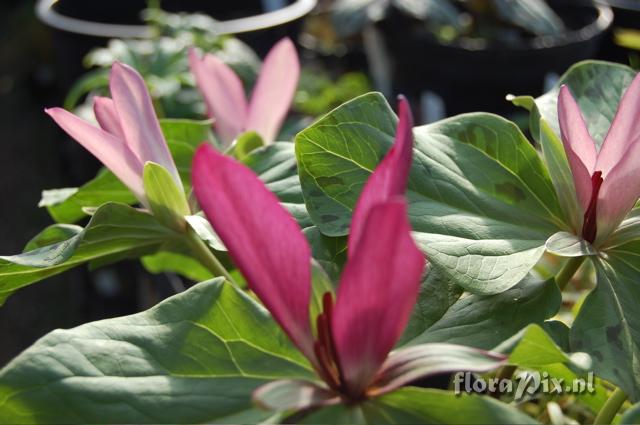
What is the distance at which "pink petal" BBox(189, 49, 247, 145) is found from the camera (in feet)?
1.95

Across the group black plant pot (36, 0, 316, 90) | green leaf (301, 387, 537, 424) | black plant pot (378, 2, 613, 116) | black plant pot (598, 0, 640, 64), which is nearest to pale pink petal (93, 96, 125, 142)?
green leaf (301, 387, 537, 424)

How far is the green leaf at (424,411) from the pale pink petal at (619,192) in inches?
5.0

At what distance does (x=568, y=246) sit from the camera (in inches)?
15.6

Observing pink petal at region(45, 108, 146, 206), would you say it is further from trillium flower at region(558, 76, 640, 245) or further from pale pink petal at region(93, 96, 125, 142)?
trillium flower at region(558, 76, 640, 245)

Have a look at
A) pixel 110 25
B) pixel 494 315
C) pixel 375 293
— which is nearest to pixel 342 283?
pixel 375 293

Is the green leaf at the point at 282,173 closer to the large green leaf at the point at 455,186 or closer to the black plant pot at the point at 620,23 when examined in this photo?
the large green leaf at the point at 455,186

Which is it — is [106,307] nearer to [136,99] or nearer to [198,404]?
[136,99]

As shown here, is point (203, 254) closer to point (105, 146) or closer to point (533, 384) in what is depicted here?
point (105, 146)

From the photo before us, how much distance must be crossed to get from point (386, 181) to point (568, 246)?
0.13 metres

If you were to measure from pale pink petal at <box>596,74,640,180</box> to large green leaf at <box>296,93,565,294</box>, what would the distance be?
4cm

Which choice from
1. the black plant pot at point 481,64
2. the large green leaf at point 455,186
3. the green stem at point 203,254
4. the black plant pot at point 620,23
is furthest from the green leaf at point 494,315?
the black plant pot at point 620,23

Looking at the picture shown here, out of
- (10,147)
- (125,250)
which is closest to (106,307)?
(125,250)

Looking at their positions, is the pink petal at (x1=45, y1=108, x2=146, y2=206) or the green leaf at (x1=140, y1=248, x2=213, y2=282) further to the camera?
the green leaf at (x1=140, y1=248, x2=213, y2=282)

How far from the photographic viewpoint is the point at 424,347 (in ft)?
1.05
